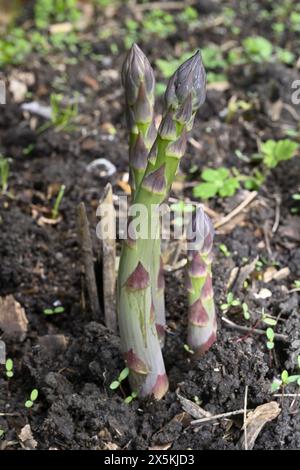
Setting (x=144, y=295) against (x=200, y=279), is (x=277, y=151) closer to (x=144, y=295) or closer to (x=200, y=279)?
(x=200, y=279)

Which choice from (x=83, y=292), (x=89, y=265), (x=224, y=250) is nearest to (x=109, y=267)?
(x=89, y=265)

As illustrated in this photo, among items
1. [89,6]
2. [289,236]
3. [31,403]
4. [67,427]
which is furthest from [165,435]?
[89,6]

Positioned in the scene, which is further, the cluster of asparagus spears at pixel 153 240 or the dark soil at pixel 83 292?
the dark soil at pixel 83 292

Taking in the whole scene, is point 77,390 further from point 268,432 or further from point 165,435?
point 268,432

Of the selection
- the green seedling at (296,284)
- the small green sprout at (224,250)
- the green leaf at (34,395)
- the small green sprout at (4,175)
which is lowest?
the green leaf at (34,395)

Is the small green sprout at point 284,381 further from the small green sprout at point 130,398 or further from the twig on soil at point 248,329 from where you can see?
the small green sprout at point 130,398

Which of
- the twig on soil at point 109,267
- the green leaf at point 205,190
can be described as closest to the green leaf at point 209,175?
the green leaf at point 205,190
